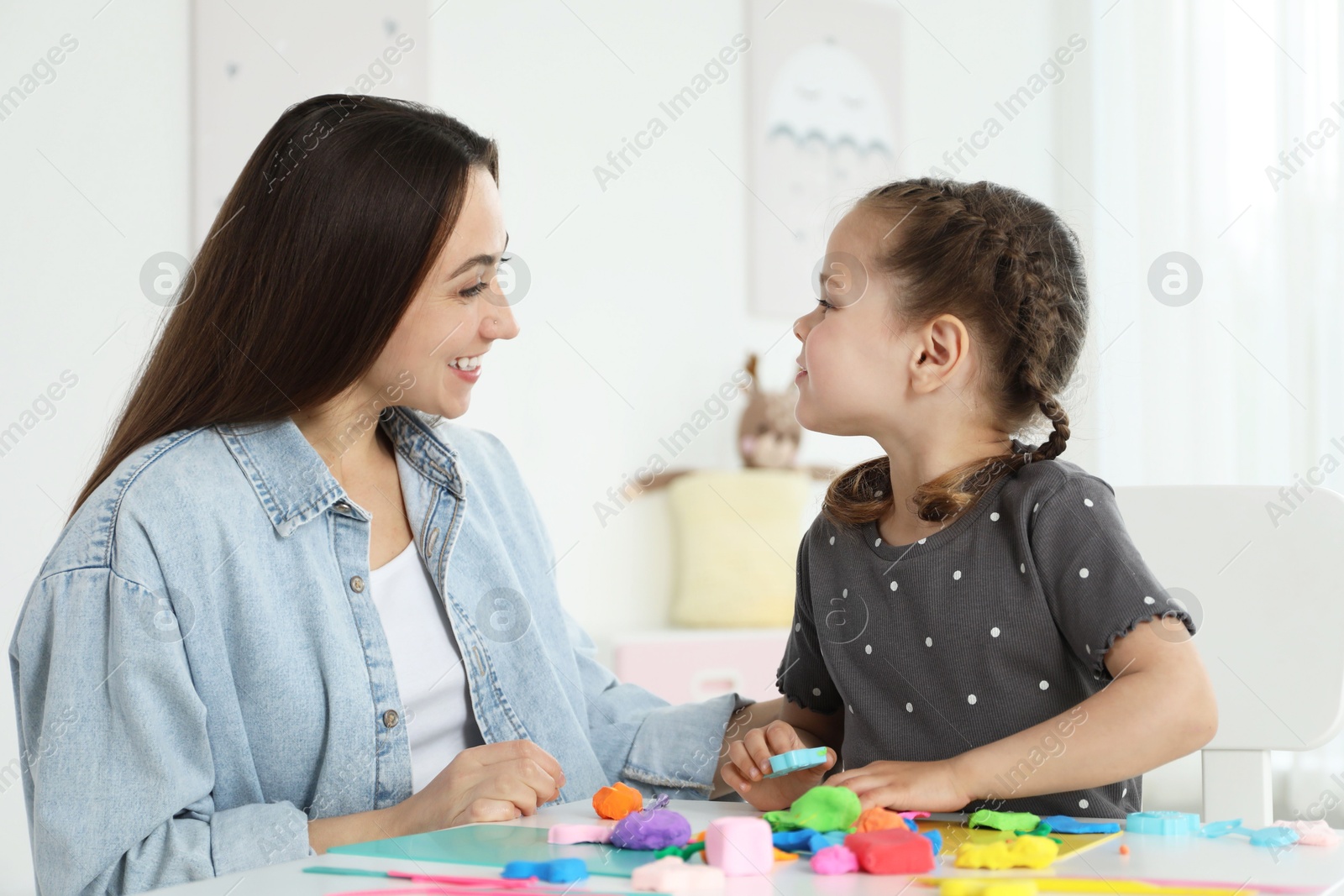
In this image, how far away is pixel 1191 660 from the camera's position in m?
0.79

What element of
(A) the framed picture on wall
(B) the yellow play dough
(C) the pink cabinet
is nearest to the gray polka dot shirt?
(B) the yellow play dough

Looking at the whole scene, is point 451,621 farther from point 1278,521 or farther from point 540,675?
point 1278,521

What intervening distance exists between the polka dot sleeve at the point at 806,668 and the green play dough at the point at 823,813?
0.36m

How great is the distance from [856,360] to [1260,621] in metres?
0.41

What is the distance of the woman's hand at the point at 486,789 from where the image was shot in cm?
86

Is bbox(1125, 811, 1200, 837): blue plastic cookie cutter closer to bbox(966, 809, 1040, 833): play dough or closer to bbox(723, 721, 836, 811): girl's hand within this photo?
bbox(966, 809, 1040, 833): play dough

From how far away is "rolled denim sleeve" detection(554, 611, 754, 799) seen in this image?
3.72ft

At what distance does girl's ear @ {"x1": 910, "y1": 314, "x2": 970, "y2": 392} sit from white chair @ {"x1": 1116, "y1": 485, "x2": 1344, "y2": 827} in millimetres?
257

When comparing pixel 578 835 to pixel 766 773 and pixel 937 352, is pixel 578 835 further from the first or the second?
pixel 937 352

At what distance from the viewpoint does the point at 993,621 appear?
3.06 feet

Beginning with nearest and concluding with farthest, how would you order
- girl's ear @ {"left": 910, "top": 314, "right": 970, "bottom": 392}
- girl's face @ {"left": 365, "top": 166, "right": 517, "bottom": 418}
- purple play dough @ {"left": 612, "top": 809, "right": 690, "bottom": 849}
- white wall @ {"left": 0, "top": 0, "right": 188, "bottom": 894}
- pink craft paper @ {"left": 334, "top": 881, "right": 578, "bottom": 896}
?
pink craft paper @ {"left": 334, "top": 881, "right": 578, "bottom": 896}
purple play dough @ {"left": 612, "top": 809, "right": 690, "bottom": 849}
girl's ear @ {"left": 910, "top": 314, "right": 970, "bottom": 392}
girl's face @ {"left": 365, "top": 166, "right": 517, "bottom": 418}
white wall @ {"left": 0, "top": 0, "right": 188, "bottom": 894}

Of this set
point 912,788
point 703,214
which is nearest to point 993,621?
point 912,788

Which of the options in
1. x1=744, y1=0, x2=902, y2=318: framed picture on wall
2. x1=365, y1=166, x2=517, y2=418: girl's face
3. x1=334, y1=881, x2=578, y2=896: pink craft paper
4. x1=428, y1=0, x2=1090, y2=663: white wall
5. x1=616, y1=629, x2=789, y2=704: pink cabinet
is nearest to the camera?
x1=334, y1=881, x2=578, y2=896: pink craft paper

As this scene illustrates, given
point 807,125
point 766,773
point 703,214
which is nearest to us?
point 766,773
